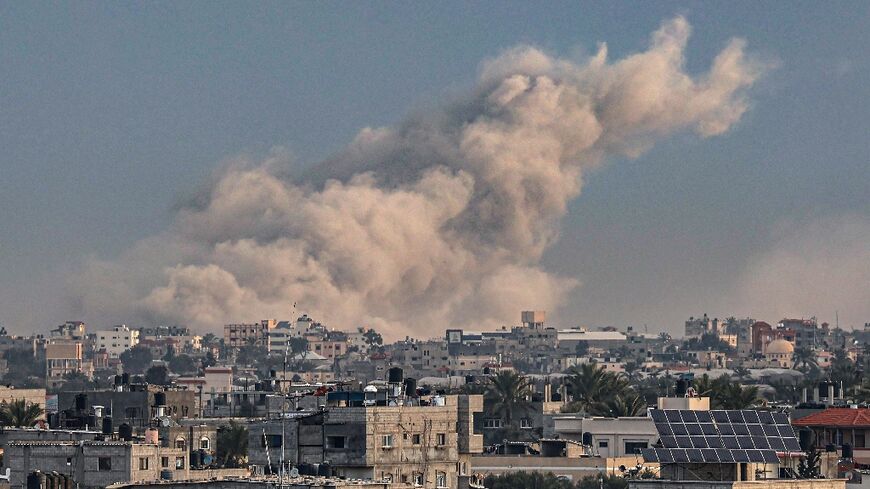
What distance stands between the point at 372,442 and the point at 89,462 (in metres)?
8.60

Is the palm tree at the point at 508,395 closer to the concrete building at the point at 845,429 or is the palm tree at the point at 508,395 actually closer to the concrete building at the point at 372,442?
the concrete building at the point at 845,429

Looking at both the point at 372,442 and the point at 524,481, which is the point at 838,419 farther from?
the point at 372,442

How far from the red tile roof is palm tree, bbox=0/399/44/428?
3618cm

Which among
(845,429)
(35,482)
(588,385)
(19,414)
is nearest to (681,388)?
(845,429)

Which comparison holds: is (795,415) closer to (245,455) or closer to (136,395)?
(245,455)

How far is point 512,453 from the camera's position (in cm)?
12075

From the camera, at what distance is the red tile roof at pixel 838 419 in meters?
102

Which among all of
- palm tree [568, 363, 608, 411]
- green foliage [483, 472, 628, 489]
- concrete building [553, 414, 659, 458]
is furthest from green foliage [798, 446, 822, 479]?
palm tree [568, 363, 608, 411]

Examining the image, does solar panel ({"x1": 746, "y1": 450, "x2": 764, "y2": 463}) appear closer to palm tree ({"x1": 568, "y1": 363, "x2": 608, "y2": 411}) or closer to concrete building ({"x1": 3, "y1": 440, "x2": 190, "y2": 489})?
concrete building ({"x1": 3, "y1": 440, "x2": 190, "y2": 489})

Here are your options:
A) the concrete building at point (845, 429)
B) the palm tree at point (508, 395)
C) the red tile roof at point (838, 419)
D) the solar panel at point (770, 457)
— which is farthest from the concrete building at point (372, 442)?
the palm tree at point (508, 395)

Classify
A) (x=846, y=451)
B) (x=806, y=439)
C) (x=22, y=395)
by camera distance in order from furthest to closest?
(x=22, y=395) < (x=846, y=451) < (x=806, y=439)

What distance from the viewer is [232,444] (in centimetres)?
11294

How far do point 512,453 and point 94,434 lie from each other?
35.0 m

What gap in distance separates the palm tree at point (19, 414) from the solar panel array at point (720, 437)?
58330 mm
